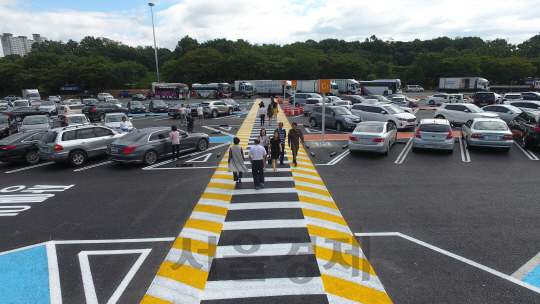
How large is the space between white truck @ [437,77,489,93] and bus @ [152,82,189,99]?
2115 inches

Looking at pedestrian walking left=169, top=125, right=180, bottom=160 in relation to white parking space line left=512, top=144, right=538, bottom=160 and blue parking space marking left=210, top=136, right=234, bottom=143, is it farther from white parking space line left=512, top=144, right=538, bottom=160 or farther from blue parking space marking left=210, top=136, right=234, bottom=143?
white parking space line left=512, top=144, right=538, bottom=160

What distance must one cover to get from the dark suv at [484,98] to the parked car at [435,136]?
25.3 meters

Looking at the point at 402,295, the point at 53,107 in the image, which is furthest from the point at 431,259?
the point at 53,107

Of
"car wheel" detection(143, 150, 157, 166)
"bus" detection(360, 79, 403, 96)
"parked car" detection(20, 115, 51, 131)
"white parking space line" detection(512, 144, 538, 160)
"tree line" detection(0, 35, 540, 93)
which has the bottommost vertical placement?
"white parking space line" detection(512, 144, 538, 160)

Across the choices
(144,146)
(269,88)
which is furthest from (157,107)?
(269,88)

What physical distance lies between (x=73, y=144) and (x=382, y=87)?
2204 inches

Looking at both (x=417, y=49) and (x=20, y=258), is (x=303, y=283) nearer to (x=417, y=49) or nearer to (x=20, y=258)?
(x=20, y=258)

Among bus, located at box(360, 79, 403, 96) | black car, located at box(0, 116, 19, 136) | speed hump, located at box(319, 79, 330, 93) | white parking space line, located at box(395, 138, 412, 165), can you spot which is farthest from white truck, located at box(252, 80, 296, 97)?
black car, located at box(0, 116, 19, 136)

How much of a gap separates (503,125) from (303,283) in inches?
601

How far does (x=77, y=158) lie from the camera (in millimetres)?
14094

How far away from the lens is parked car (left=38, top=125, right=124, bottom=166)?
13484 millimetres

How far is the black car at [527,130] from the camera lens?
49.6 ft

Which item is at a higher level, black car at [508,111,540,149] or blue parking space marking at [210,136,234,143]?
black car at [508,111,540,149]

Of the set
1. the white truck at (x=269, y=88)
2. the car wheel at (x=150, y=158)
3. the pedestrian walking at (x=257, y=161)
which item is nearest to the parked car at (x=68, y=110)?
the car wheel at (x=150, y=158)
